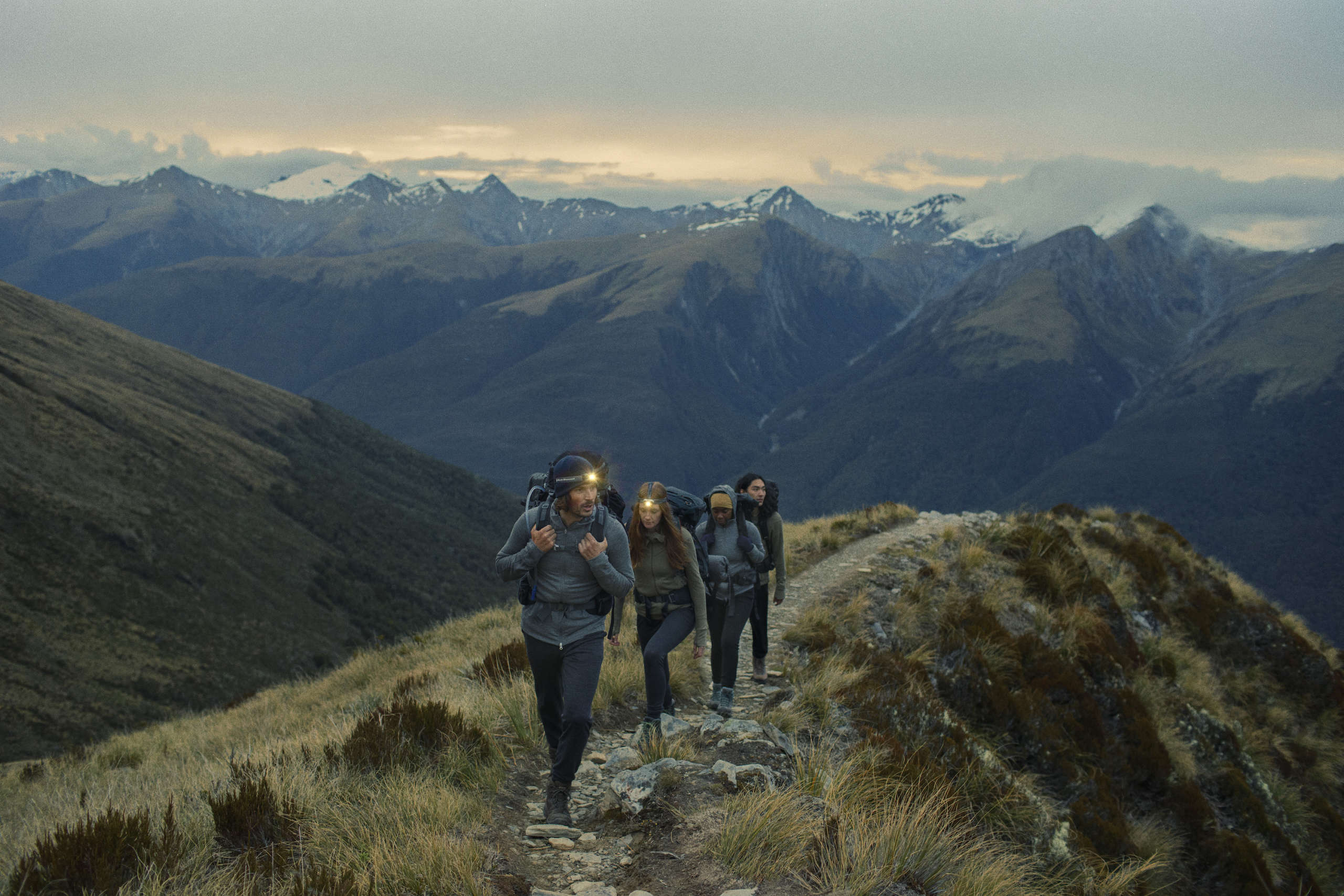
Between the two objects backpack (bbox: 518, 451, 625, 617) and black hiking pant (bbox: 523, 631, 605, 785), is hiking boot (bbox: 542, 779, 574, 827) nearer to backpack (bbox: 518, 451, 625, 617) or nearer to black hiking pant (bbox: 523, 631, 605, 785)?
black hiking pant (bbox: 523, 631, 605, 785)

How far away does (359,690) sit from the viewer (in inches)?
542

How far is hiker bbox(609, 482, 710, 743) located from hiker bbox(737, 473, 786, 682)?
2.38 m

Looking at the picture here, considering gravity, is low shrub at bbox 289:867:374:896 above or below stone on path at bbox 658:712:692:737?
above

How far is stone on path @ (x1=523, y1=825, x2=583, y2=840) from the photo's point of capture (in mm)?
5770

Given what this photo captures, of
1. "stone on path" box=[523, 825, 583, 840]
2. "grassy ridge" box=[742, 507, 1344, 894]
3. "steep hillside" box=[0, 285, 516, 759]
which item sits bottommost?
"steep hillside" box=[0, 285, 516, 759]

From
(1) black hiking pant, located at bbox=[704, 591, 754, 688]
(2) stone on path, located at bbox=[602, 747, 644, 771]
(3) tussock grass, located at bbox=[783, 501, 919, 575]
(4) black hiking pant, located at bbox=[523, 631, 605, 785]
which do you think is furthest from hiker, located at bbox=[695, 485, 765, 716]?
(3) tussock grass, located at bbox=[783, 501, 919, 575]

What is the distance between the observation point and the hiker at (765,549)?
1004 centimetres

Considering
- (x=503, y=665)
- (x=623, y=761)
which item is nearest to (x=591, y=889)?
(x=623, y=761)

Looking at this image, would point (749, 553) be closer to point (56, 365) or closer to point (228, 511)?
point (228, 511)

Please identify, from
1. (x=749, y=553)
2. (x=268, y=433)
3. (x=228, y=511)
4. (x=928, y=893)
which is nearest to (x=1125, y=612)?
(x=749, y=553)

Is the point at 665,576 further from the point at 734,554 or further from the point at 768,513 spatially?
the point at 768,513

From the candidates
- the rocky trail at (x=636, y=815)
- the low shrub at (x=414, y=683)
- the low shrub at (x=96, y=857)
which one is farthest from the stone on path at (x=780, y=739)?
the low shrub at (x=96, y=857)

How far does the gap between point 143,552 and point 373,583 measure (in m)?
28.8

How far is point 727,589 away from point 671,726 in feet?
5.88
